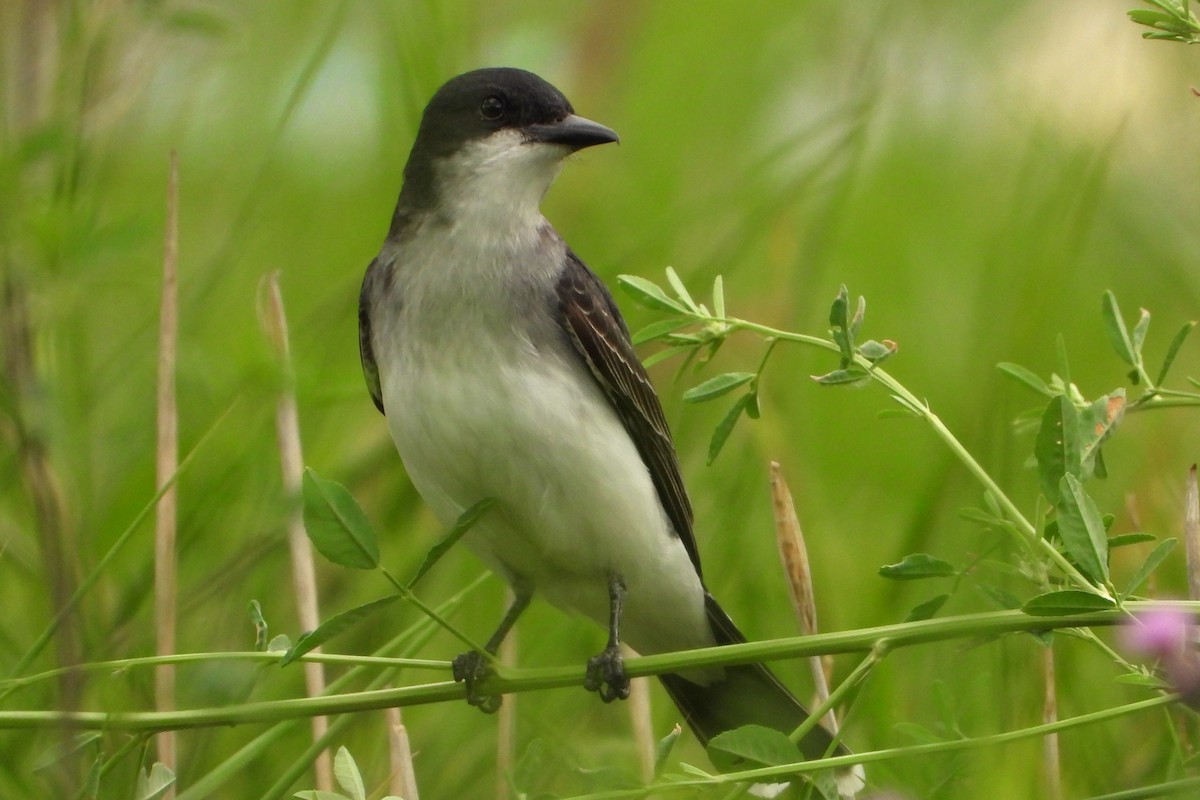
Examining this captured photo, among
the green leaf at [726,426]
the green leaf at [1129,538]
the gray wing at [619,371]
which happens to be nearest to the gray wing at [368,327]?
the gray wing at [619,371]

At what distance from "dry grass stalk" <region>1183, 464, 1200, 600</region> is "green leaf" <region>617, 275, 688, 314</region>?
2.86ft

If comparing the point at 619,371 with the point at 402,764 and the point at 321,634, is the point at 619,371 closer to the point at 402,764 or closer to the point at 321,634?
the point at 402,764

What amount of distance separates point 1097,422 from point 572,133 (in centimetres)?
162

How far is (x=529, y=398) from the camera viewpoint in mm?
3434

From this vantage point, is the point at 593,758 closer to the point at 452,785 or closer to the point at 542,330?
the point at 452,785

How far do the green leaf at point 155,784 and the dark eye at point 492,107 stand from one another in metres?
1.88

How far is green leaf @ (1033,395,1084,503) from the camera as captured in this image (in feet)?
7.66

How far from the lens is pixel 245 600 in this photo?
140 inches

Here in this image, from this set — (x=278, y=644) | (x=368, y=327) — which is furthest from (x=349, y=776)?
(x=368, y=327)

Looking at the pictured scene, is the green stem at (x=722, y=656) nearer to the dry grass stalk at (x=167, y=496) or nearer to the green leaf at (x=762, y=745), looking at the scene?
the green leaf at (x=762, y=745)

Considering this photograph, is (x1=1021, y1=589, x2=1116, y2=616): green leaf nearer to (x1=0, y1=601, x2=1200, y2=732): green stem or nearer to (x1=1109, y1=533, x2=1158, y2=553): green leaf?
(x1=0, y1=601, x2=1200, y2=732): green stem

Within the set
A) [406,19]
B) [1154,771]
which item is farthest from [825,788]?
[406,19]

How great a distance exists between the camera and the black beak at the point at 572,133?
3.71 metres

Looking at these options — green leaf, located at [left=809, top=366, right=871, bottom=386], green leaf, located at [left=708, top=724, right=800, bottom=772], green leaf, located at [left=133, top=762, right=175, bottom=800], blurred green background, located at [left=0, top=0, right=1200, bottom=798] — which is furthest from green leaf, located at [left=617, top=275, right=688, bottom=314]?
green leaf, located at [left=133, top=762, right=175, bottom=800]
